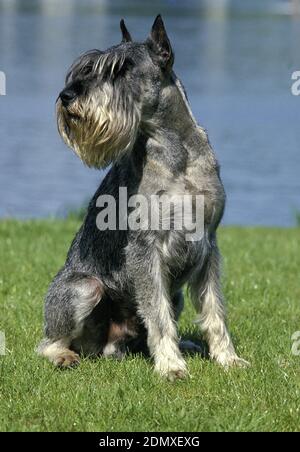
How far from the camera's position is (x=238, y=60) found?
35.0 m

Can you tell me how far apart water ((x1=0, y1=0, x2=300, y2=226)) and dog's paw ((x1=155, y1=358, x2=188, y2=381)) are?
9.10 metres

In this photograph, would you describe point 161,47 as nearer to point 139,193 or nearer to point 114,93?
point 114,93

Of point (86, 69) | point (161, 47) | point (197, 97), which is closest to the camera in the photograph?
point (86, 69)

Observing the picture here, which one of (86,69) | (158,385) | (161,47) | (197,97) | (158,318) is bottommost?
(158,385)

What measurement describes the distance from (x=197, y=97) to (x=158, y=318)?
69.0ft

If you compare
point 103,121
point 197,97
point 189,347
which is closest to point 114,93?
point 103,121

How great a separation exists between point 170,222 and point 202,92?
22.0 meters

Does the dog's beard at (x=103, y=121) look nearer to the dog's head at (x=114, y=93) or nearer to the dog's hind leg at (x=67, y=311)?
the dog's head at (x=114, y=93)

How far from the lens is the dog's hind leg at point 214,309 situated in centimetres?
650

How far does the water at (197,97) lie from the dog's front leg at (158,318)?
355 inches

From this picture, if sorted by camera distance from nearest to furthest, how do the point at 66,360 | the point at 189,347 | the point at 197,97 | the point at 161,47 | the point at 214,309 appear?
→ the point at 161,47, the point at 66,360, the point at 214,309, the point at 189,347, the point at 197,97

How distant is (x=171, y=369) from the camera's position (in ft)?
20.0

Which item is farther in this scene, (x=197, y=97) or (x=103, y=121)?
(x=197, y=97)
